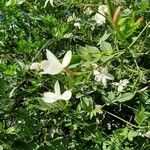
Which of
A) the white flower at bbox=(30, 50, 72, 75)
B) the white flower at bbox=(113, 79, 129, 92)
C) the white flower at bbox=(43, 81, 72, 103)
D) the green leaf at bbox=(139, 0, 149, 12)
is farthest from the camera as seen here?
the white flower at bbox=(113, 79, 129, 92)

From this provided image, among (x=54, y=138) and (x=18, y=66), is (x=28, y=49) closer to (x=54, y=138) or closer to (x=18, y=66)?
(x=18, y=66)

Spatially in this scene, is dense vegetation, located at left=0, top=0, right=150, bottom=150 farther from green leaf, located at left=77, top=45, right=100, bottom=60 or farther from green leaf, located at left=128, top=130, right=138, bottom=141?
green leaf, located at left=77, top=45, right=100, bottom=60

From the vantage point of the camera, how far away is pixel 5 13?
4.91 feet

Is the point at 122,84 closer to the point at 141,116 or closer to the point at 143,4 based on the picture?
the point at 141,116

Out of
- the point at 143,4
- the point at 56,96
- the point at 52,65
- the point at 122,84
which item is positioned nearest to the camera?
the point at 52,65

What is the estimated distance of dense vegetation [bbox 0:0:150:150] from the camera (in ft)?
3.84

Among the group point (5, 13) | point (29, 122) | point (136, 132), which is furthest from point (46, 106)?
point (5, 13)

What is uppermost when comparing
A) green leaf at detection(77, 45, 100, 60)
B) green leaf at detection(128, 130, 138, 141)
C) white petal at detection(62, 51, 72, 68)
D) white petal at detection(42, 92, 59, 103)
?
white petal at detection(62, 51, 72, 68)

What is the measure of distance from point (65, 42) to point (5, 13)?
0.73 feet

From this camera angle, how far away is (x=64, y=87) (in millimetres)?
1109

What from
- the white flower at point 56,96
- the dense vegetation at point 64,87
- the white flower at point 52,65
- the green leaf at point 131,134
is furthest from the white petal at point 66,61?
the green leaf at point 131,134

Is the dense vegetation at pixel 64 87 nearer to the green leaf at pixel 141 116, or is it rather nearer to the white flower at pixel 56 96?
the green leaf at pixel 141 116

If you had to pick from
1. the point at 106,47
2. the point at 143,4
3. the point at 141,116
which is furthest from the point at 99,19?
the point at 106,47

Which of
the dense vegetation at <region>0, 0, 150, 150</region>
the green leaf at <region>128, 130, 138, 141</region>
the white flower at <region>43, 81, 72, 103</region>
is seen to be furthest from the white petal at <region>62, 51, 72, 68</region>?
the green leaf at <region>128, 130, 138, 141</region>
